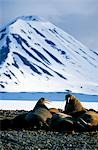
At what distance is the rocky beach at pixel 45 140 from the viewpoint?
1332cm

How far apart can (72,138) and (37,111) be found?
3053 mm

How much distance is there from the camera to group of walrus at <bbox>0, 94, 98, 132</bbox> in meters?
17.0

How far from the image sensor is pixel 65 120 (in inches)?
675

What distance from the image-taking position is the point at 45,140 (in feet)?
48.1

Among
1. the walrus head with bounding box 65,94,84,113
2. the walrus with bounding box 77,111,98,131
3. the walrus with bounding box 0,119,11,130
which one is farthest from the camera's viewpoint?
the walrus head with bounding box 65,94,84,113

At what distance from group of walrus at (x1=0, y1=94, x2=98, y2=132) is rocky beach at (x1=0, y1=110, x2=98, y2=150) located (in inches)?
20.2

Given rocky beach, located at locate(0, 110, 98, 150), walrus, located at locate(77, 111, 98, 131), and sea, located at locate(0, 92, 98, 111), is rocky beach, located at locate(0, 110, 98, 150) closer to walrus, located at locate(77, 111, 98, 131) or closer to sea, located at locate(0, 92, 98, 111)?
walrus, located at locate(77, 111, 98, 131)

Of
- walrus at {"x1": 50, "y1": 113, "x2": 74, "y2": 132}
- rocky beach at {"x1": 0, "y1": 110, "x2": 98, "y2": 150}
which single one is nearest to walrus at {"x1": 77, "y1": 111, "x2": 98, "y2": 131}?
walrus at {"x1": 50, "y1": 113, "x2": 74, "y2": 132}

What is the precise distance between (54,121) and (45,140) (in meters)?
2.55

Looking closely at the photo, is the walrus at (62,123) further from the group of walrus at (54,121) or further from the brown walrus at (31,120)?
the brown walrus at (31,120)

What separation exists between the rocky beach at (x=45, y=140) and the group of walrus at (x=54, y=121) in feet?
1.68

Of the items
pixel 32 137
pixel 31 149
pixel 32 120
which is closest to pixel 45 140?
pixel 32 137

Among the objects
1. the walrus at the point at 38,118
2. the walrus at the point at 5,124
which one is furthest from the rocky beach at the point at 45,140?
the walrus at the point at 5,124

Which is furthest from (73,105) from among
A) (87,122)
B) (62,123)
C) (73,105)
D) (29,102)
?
(29,102)
